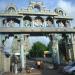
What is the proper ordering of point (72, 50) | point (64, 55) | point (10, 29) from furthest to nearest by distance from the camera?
1. point (64, 55)
2. point (72, 50)
3. point (10, 29)

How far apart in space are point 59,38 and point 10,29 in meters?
7.17

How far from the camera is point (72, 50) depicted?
1243 inches

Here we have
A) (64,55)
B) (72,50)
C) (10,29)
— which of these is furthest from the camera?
(64,55)

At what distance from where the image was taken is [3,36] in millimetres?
30156

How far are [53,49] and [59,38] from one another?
6.05 feet

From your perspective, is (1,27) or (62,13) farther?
(62,13)

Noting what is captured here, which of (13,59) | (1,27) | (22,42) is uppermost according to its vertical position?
(1,27)

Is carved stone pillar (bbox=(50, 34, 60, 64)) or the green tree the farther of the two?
the green tree

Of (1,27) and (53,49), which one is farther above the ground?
(1,27)

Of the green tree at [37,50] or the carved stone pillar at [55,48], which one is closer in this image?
the carved stone pillar at [55,48]

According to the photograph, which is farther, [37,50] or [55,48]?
[37,50]

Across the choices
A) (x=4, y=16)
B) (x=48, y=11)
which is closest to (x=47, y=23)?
(x=48, y=11)

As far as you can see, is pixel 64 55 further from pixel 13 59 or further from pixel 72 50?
pixel 13 59

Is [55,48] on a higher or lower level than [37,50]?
lower
